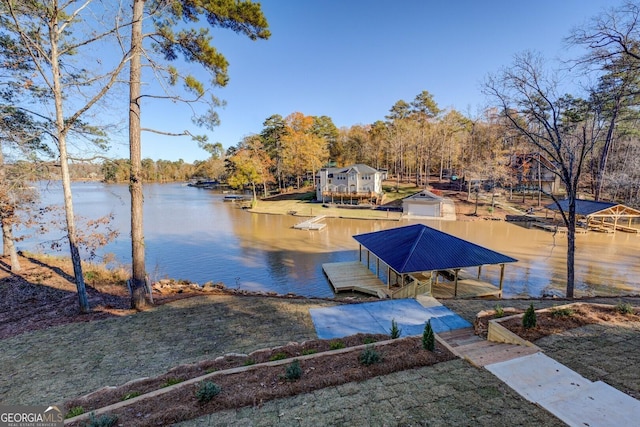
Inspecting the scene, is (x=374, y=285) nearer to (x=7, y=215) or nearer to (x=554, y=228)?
(x=7, y=215)

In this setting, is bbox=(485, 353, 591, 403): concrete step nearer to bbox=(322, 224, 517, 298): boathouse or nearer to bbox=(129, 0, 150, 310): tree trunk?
bbox=(322, 224, 517, 298): boathouse

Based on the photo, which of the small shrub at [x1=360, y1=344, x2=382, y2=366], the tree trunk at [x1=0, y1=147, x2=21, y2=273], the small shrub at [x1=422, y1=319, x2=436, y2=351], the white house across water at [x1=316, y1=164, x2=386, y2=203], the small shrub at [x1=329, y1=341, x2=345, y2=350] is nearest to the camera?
the small shrub at [x1=360, y1=344, x2=382, y2=366]

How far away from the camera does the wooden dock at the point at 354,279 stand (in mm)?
13781

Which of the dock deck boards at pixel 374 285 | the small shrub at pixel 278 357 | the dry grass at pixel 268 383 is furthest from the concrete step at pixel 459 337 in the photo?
the dock deck boards at pixel 374 285

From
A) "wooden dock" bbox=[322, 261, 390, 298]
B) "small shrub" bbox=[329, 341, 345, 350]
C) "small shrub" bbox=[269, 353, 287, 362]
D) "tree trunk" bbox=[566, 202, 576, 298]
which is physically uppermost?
"tree trunk" bbox=[566, 202, 576, 298]

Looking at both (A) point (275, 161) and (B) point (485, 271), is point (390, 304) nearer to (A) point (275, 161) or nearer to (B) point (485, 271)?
(B) point (485, 271)

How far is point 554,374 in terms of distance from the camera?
477cm

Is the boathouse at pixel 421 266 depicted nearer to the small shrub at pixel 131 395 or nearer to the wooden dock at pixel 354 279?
the wooden dock at pixel 354 279

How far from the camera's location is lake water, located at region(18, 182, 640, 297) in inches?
581

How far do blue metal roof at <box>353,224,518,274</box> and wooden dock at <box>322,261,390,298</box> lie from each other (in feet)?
5.12

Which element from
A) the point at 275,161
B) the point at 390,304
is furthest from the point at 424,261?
the point at 275,161

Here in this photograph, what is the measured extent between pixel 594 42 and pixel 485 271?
11.5 meters

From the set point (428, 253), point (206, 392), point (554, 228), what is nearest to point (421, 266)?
point (428, 253)

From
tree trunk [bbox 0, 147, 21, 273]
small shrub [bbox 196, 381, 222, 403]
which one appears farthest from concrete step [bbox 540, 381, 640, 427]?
tree trunk [bbox 0, 147, 21, 273]
